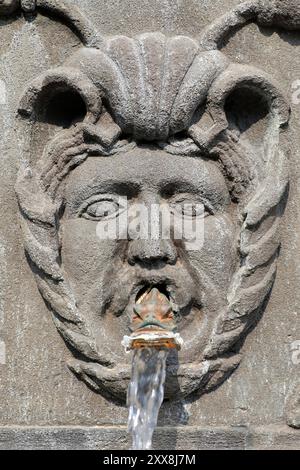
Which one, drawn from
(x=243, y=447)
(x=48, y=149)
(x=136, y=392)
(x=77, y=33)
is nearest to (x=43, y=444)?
(x=136, y=392)

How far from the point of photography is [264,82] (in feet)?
11.9

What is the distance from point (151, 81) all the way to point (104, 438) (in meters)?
1.07

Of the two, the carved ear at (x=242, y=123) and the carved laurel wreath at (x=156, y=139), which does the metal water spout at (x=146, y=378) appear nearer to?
the carved laurel wreath at (x=156, y=139)

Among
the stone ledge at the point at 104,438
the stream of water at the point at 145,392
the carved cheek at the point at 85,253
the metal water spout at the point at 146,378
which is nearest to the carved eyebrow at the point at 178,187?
the carved cheek at the point at 85,253

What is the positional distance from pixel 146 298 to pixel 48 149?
54 centimetres

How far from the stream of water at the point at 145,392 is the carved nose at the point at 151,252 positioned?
0.27 m

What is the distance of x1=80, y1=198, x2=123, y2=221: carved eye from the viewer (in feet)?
11.8

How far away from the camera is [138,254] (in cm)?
355

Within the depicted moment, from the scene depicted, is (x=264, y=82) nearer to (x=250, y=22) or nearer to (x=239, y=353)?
(x=250, y=22)

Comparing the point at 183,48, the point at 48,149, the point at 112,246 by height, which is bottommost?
the point at 112,246

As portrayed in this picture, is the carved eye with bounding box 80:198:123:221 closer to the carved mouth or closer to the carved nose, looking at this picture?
the carved nose

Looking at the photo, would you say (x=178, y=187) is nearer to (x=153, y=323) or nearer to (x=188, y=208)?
(x=188, y=208)

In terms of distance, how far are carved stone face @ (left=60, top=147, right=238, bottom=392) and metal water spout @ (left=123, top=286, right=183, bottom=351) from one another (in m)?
0.03

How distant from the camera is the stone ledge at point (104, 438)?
11.7ft
